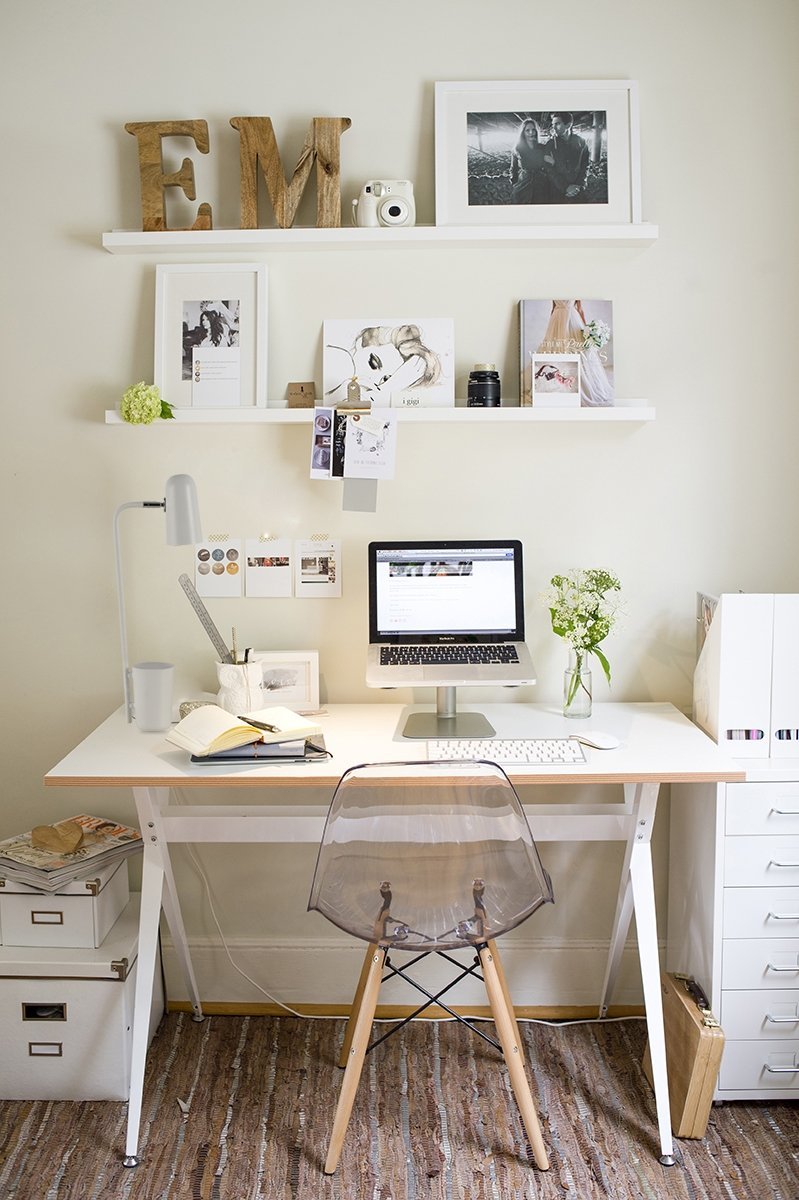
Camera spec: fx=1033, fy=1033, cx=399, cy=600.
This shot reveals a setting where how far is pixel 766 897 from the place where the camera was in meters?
2.31

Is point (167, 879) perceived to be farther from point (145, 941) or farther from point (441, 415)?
point (441, 415)

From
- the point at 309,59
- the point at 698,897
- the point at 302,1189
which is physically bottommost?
the point at 302,1189

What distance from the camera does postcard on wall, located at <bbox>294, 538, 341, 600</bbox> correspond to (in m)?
2.68

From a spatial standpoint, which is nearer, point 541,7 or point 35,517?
point 541,7

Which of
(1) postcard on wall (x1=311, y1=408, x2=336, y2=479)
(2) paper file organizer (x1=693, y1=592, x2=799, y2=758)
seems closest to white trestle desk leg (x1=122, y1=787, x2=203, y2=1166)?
(1) postcard on wall (x1=311, y1=408, x2=336, y2=479)

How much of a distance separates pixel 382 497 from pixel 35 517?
91 centimetres

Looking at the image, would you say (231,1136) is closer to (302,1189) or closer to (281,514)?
(302,1189)

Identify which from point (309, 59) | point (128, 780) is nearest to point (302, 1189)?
point (128, 780)

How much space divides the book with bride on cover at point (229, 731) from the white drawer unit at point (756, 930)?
958 millimetres

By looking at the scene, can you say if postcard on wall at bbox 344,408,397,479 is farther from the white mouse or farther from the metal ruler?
the white mouse

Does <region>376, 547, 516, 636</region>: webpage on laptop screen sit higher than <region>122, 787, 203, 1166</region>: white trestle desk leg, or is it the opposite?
<region>376, 547, 516, 636</region>: webpage on laptop screen

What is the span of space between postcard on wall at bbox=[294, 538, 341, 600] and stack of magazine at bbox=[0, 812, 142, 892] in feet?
2.50

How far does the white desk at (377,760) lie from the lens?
2.13m

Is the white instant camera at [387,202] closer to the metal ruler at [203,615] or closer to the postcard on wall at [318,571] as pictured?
the postcard on wall at [318,571]
